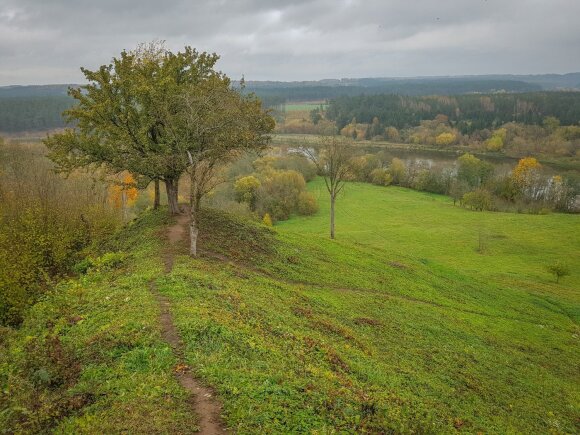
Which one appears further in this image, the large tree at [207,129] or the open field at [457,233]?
the open field at [457,233]

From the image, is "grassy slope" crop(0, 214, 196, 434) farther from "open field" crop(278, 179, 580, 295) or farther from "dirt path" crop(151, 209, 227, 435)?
"open field" crop(278, 179, 580, 295)

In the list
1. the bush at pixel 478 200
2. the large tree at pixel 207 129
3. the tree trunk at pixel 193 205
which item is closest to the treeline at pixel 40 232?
the tree trunk at pixel 193 205

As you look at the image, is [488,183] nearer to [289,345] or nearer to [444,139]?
[444,139]

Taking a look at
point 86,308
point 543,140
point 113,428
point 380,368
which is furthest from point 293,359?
point 543,140

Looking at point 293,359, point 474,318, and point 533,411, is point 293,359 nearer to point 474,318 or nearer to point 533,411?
point 533,411

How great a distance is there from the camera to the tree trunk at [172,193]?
29.2 m

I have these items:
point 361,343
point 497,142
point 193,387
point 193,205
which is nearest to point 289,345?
point 193,387

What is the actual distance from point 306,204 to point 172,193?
57568mm

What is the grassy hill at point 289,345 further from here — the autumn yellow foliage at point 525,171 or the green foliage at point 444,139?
the green foliage at point 444,139

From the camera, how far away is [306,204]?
86000 mm

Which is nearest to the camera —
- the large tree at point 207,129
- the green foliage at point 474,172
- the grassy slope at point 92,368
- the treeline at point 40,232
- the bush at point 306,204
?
the grassy slope at point 92,368

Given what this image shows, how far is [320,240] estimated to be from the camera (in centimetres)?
3753

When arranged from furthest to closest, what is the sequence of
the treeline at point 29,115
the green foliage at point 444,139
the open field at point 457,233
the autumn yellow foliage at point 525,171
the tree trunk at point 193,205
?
the green foliage at point 444,139, the treeline at point 29,115, the autumn yellow foliage at point 525,171, the open field at point 457,233, the tree trunk at point 193,205

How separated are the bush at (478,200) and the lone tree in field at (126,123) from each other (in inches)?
3097
